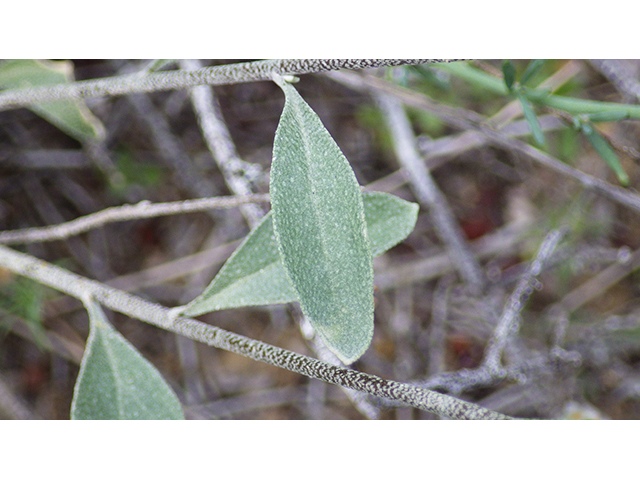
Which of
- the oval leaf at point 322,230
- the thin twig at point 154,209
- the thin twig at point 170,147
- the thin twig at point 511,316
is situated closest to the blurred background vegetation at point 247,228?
the thin twig at point 170,147

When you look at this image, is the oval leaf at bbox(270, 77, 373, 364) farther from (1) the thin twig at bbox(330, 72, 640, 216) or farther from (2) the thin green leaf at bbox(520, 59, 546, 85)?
(1) the thin twig at bbox(330, 72, 640, 216)

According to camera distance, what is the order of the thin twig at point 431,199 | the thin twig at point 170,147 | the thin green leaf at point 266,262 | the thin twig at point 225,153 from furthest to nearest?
the thin twig at point 170,147, the thin twig at point 431,199, the thin twig at point 225,153, the thin green leaf at point 266,262

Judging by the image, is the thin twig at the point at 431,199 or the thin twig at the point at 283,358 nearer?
the thin twig at the point at 283,358

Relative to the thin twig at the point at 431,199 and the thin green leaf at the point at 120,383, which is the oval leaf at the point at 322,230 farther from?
the thin twig at the point at 431,199

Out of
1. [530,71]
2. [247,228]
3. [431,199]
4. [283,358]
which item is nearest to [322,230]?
[283,358]

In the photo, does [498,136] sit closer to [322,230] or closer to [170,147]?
[322,230]

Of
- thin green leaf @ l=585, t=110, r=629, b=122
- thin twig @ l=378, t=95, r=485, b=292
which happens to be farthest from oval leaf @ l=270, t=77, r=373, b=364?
thin twig @ l=378, t=95, r=485, b=292
